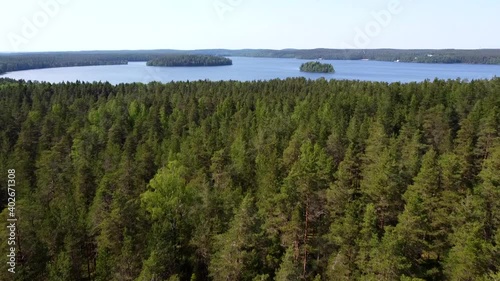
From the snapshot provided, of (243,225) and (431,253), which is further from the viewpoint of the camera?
(431,253)

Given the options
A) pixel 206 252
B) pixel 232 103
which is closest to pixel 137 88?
pixel 232 103

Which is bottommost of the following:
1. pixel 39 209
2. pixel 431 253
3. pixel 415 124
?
pixel 431 253

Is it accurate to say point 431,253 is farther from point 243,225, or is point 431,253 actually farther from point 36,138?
point 36,138

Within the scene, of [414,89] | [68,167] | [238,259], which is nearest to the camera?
[238,259]

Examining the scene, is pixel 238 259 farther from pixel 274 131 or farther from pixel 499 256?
pixel 274 131

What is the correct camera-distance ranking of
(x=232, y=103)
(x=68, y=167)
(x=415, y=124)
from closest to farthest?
(x=68, y=167) < (x=415, y=124) < (x=232, y=103)

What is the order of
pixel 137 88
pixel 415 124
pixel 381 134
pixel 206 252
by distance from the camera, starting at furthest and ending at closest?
pixel 137 88 → pixel 415 124 → pixel 381 134 → pixel 206 252

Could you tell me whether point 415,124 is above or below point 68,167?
above

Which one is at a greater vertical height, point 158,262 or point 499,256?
point 499,256

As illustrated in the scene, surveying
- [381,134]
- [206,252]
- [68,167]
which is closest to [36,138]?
[68,167]
